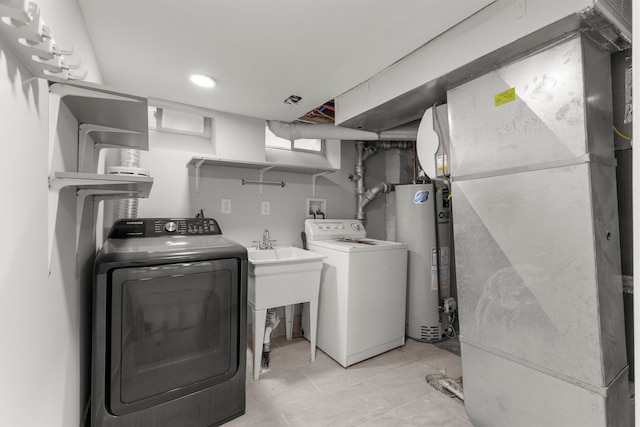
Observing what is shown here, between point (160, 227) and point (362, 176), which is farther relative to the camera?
point (362, 176)

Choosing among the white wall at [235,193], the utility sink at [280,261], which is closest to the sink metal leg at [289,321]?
the utility sink at [280,261]

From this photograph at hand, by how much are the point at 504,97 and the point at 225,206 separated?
2207 millimetres

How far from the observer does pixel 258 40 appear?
5.08 ft

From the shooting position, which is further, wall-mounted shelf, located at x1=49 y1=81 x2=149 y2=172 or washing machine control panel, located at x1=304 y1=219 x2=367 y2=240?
washing machine control panel, located at x1=304 y1=219 x2=367 y2=240

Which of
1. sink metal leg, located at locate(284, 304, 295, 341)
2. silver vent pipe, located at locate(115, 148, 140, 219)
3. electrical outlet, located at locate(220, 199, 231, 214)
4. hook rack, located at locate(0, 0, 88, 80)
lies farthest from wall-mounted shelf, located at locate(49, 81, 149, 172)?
sink metal leg, located at locate(284, 304, 295, 341)

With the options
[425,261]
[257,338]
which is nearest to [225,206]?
[257,338]

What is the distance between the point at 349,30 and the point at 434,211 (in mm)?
1871

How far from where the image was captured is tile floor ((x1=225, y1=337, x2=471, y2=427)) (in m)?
1.65

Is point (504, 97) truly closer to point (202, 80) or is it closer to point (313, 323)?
point (202, 80)

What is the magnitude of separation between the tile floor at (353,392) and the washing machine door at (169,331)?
0.40 meters

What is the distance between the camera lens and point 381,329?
94.8 inches

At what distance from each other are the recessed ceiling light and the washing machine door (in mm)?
1274

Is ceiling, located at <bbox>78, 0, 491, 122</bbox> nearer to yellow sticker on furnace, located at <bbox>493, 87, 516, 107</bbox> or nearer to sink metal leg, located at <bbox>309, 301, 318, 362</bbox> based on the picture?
yellow sticker on furnace, located at <bbox>493, 87, 516, 107</bbox>

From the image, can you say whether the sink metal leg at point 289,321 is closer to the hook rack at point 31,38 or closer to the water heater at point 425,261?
the water heater at point 425,261
